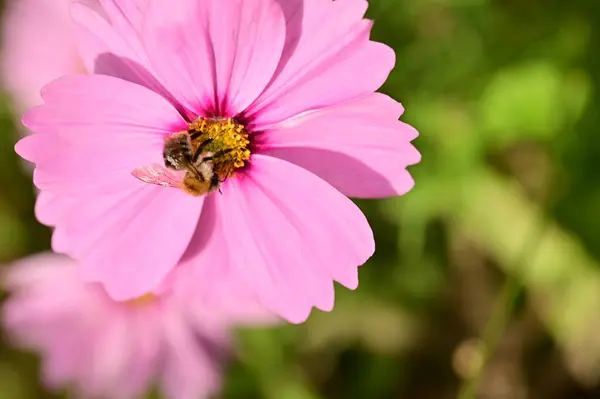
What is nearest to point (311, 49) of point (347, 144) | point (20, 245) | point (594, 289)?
point (347, 144)

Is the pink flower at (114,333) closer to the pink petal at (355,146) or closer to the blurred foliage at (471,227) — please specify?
the blurred foliage at (471,227)

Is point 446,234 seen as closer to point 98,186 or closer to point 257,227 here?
point 257,227

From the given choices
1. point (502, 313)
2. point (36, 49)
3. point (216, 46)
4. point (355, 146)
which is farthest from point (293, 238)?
point (36, 49)

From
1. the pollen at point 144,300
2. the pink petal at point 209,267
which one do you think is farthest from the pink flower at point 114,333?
the pink petal at point 209,267

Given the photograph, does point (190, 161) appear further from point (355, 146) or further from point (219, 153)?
point (355, 146)

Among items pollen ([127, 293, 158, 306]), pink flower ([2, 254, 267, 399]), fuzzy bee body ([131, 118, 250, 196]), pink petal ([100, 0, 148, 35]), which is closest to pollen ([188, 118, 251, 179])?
fuzzy bee body ([131, 118, 250, 196])

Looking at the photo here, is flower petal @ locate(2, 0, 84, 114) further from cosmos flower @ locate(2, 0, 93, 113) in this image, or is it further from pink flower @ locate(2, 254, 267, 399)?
pink flower @ locate(2, 254, 267, 399)
